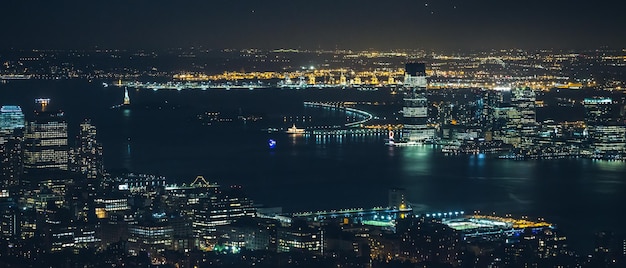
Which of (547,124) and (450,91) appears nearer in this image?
(547,124)

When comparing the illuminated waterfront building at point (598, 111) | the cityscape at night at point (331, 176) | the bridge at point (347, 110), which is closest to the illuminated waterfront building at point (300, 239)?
the cityscape at night at point (331, 176)

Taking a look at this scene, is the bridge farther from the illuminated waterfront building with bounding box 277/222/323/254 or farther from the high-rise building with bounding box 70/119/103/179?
the illuminated waterfront building with bounding box 277/222/323/254

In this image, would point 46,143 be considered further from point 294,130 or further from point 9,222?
point 294,130

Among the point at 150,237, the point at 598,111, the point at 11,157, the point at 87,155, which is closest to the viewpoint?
the point at 150,237

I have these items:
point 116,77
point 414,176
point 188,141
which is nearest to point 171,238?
point 414,176

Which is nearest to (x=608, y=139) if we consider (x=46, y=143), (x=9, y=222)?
(x=46, y=143)

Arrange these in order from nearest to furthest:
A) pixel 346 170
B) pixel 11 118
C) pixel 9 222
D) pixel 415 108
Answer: pixel 9 222 → pixel 346 170 → pixel 11 118 → pixel 415 108

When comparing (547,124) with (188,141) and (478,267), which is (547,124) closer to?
(188,141)
